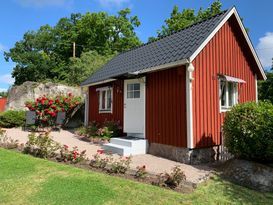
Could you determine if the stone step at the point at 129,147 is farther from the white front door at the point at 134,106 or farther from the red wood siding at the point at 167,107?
the white front door at the point at 134,106

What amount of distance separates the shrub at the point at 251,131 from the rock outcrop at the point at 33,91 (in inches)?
483

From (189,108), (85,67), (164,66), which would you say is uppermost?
(85,67)

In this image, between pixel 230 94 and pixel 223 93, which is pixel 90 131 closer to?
pixel 223 93

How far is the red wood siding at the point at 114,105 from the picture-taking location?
32.4ft

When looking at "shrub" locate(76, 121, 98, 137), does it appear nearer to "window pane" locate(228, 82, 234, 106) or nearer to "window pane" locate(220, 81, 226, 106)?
"window pane" locate(220, 81, 226, 106)

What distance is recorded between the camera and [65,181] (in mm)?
4809

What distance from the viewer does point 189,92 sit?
6844mm

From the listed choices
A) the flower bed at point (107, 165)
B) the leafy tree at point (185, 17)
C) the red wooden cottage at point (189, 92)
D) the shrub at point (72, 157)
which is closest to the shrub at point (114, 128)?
the red wooden cottage at point (189, 92)

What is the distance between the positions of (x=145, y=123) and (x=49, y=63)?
2954 centimetres

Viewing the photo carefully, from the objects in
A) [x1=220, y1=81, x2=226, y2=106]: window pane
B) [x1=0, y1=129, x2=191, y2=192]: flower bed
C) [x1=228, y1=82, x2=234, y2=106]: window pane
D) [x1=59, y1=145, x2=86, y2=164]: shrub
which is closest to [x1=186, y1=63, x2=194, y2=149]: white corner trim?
[x1=0, y1=129, x2=191, y2=192]: flower bed

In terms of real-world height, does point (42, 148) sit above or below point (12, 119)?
below

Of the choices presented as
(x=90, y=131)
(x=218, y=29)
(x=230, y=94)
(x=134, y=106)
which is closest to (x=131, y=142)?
(x=134, y=106)

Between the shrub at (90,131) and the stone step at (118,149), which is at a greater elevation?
the shrub at (90,131)

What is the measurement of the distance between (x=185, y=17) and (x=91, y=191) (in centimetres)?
2826
